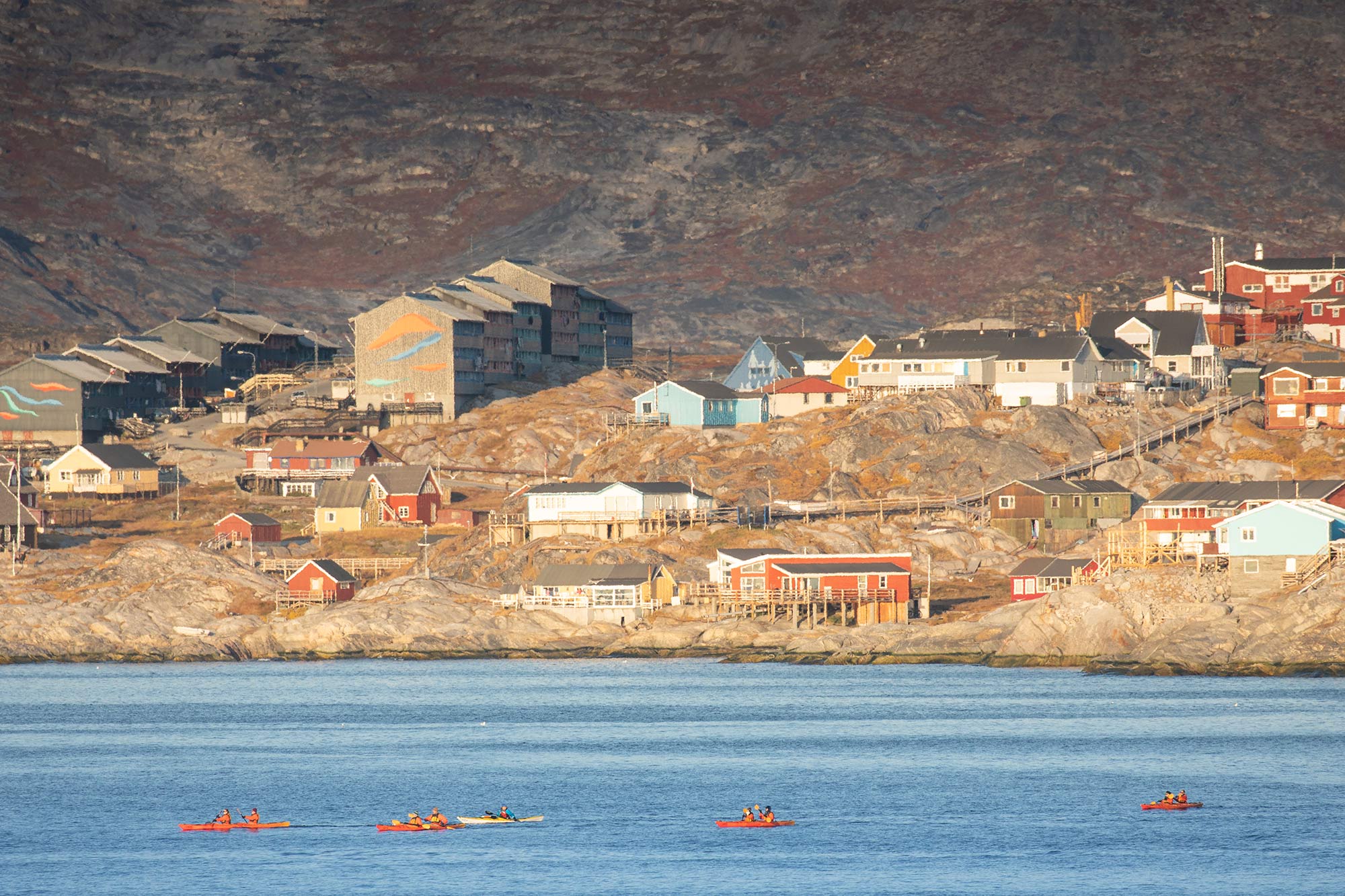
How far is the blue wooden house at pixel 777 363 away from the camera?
16788 cm

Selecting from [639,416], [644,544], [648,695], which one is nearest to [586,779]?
[648,695]

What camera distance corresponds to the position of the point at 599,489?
124 metres

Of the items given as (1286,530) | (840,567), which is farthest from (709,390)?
(1286,530)

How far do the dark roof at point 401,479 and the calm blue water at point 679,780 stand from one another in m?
24.8

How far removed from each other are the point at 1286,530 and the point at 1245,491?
10994 mm

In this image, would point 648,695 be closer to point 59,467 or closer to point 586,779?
point 586,779

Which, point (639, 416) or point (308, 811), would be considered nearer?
point (308, 811)

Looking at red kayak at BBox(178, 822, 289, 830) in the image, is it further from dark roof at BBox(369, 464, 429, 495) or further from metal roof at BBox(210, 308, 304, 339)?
metal roof at BBox(210, 308, 304, 339)

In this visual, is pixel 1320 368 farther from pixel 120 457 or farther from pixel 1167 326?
pixel 120 457

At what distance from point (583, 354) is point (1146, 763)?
114501mm

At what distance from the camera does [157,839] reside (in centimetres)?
6394

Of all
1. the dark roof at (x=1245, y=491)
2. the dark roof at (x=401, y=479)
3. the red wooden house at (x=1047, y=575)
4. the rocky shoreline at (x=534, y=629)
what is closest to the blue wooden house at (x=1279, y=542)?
the rocky shoreline at (x=534, y=629)

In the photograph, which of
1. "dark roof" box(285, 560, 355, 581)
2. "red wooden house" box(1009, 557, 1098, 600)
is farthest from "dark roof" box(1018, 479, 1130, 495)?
"dark roof" box(285, 560, 355, 581)

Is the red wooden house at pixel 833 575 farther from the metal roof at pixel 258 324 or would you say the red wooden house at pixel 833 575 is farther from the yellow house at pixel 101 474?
the metal roof at pixel 258 324
